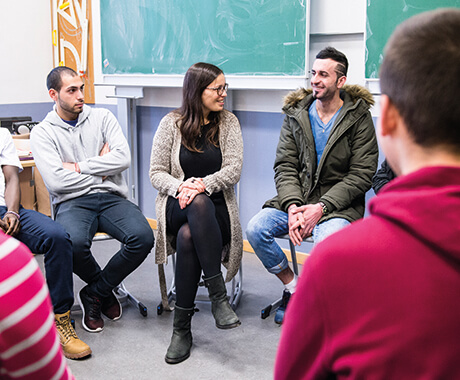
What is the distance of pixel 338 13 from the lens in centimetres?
305

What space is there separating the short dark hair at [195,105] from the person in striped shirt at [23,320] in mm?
1960

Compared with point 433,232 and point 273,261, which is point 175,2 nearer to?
point 273,261

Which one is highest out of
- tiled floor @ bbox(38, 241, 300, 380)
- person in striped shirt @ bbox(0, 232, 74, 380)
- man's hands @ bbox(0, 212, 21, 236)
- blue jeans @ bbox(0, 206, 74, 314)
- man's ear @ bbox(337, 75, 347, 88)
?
man's ear @ bbox(337, 75, 347, 88)

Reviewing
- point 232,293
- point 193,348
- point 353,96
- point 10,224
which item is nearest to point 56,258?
point 10,224

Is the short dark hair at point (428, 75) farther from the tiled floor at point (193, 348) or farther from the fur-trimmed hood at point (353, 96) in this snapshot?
the fur-trimmed hood at point (353, 96)

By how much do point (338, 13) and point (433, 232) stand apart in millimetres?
2672

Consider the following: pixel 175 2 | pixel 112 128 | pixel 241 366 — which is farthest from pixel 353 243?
pixel 175 2

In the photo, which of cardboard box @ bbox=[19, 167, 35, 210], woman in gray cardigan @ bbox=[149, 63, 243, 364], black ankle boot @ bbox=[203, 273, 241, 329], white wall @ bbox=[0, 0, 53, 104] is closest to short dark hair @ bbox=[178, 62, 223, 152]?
woman in gray cardigan @ bbox=[149, 63, 243, 364]

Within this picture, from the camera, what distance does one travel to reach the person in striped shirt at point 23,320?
741 millimetres

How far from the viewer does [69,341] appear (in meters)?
2.44

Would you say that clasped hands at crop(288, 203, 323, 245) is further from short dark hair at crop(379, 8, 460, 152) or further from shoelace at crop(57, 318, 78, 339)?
short dark hair at crop(379, 8, 460, 152)

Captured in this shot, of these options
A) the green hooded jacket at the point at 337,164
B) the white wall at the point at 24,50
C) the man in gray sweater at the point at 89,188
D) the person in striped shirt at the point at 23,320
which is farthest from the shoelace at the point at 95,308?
the white wall at the point at 24,50

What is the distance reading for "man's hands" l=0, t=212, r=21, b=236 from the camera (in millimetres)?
2496

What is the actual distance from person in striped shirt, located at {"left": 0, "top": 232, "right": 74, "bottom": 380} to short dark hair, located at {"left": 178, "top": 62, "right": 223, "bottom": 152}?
6.43ft
